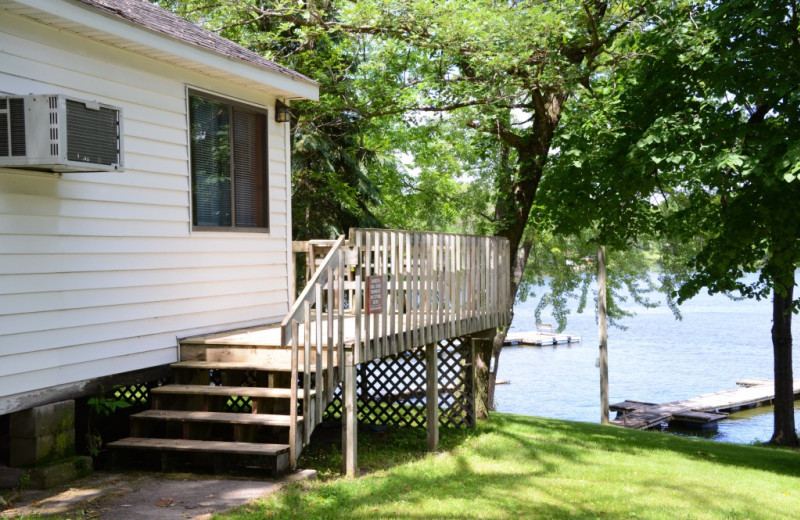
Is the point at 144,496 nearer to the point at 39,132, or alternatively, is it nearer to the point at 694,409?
the point at 39,132

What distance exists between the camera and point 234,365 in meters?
6.86

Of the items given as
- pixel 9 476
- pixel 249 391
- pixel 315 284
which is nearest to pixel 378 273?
pixel 315 284

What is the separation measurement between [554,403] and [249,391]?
25.8 m

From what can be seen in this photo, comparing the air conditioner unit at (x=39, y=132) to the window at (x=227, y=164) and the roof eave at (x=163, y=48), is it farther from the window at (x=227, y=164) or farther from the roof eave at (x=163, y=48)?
the window at (x=227, y=164)

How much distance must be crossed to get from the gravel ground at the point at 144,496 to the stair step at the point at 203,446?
0.23m

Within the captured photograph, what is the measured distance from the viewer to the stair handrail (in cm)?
616

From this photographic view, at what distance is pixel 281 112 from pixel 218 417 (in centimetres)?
393

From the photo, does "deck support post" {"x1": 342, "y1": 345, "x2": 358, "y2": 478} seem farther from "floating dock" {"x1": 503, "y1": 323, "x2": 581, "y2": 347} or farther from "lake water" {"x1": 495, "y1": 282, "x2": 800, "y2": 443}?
"floating dock" {"x1": 503, "y1": 323, "x2": 581, "y2": 347}

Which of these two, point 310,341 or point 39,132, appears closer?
point 39,132

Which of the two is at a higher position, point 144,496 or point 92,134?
point 92,134

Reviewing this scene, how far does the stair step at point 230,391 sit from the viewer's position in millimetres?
6496

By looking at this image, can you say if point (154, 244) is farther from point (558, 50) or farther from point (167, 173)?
point (558, 50)

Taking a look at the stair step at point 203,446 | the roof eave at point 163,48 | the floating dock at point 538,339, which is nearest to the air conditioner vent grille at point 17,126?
the roof eave at point 163,48

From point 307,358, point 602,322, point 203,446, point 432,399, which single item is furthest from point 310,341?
point 602,322
